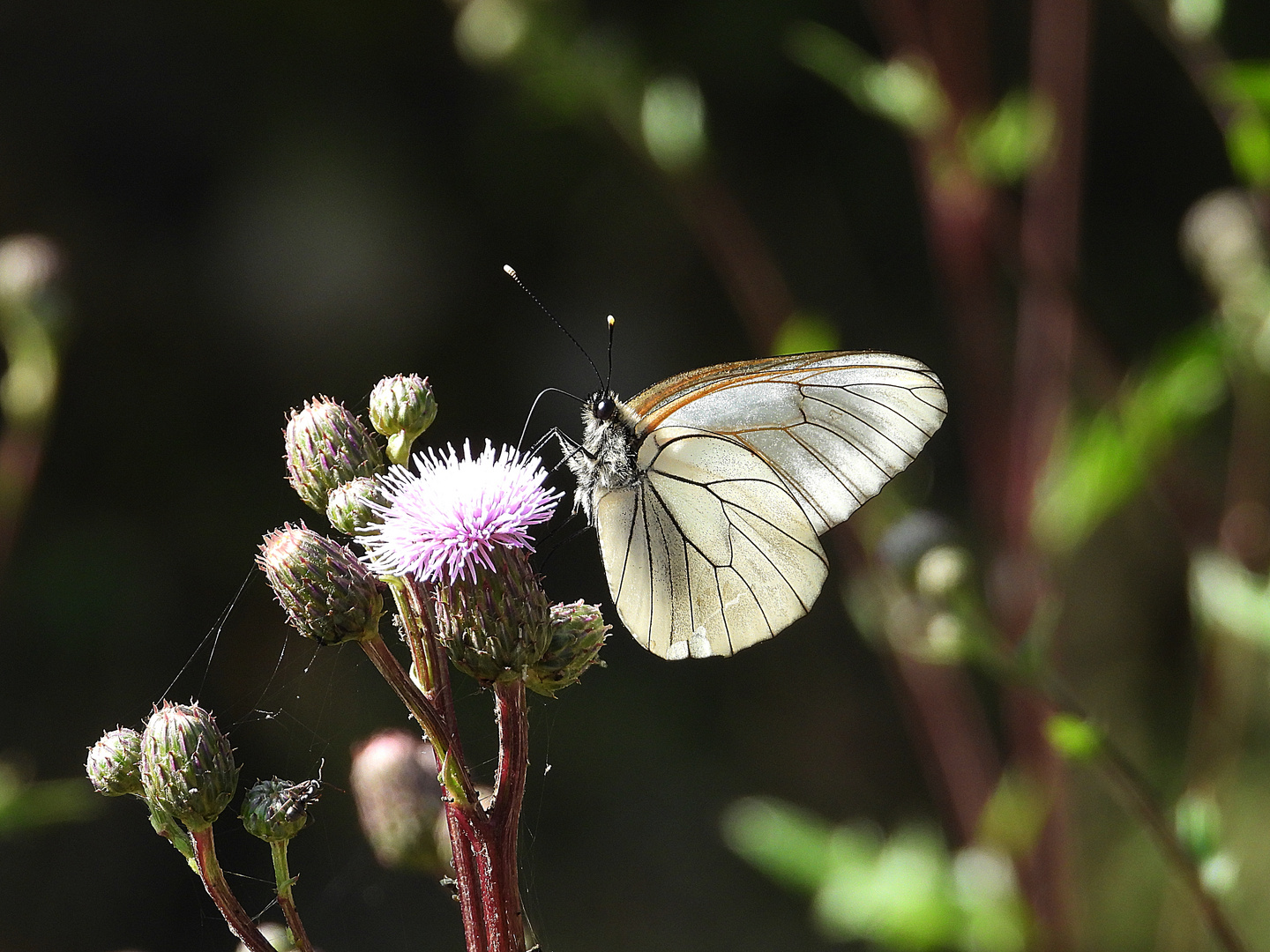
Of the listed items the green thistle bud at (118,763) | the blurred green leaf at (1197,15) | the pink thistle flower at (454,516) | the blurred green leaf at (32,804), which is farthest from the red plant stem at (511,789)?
the blurred green leaf at (1197,15)

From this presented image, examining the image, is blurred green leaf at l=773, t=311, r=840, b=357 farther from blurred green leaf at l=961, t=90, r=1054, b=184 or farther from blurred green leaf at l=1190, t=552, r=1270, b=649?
blurred green leaf at l=1190, t=552, r=1270, b=649

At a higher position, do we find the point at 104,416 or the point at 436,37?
the point at 436,37

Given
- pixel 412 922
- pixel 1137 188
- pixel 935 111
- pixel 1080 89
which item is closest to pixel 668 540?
pixel 935 111

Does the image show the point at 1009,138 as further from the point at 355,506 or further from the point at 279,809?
the point at 279,809

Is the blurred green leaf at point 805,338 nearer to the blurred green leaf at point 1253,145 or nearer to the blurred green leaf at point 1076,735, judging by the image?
the blurred green leaf at point 1253,145

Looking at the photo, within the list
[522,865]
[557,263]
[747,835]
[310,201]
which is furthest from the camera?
[557,263]

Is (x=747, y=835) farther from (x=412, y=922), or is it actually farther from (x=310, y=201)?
(x=310, y=201)
